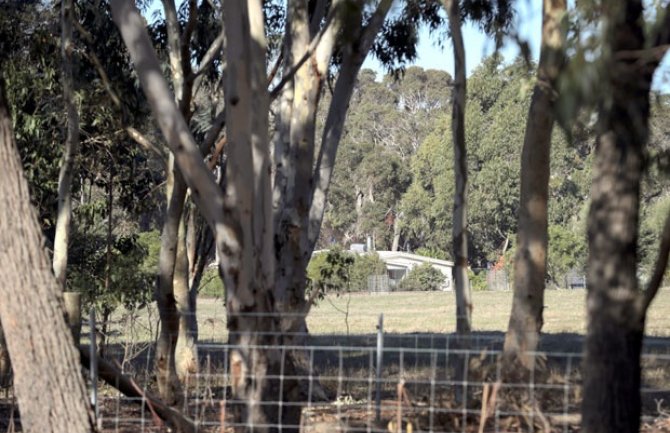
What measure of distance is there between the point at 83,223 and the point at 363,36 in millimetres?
11798

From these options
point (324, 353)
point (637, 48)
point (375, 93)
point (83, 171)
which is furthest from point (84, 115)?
point (375, 93)

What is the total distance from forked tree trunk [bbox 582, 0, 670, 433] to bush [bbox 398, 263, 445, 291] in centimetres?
5831

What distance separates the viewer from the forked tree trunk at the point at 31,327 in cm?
643

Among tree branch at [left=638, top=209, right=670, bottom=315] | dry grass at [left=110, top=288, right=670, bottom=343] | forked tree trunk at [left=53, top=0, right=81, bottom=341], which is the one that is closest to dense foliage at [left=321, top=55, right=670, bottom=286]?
dry grass at [left=110, top=288, right=670, bottom=343]

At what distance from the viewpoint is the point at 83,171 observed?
20.6 m

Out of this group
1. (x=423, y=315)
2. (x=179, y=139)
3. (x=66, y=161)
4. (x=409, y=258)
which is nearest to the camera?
(x=179, y=139)

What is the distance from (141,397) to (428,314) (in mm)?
32756

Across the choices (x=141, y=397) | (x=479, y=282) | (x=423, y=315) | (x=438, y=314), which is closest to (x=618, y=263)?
(x=141, y=397)

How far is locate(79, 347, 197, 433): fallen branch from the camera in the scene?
7.94m

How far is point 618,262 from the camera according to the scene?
5723 millimetres

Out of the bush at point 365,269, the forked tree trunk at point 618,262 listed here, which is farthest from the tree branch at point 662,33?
the bush at point 365,269

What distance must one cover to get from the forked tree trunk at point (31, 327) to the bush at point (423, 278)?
5788 centimetres

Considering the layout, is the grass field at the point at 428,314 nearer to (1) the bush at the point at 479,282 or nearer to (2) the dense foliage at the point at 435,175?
(1) the bush at the point at 479,282

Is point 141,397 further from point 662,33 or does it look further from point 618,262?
point 662,33
